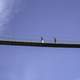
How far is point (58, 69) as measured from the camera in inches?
76.0

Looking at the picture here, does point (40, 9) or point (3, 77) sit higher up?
point (40, 9)

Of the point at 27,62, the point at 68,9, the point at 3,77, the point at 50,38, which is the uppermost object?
the point at 68,9

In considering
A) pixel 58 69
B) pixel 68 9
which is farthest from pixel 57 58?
pixel 68 9

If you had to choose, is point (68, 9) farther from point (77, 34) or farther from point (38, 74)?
point (38, 74)

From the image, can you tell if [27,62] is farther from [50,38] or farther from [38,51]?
[50,38]

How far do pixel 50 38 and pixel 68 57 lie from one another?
0.88ft

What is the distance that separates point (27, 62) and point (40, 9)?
542mm

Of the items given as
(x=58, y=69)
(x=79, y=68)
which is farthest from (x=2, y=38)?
(x=79, y=68)

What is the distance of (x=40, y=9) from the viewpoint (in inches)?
75.7

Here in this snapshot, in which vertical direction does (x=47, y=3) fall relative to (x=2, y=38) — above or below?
above

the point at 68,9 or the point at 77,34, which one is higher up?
the point at 68,9

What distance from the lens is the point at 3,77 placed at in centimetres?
192

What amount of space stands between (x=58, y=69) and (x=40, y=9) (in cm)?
62

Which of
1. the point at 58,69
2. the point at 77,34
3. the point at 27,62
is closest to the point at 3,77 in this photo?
the point at 27,62
